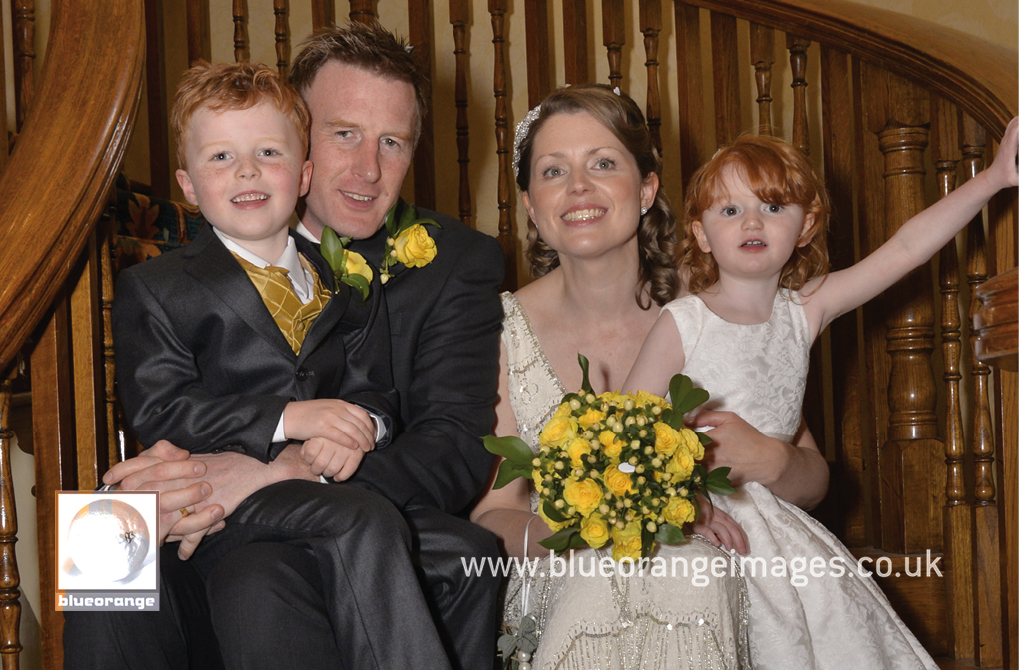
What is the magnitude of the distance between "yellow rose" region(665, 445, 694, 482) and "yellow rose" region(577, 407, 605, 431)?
0.44ft

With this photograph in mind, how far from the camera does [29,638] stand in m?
2.62

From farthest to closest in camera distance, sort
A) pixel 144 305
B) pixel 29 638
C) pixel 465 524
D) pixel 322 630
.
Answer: pixel 29 638 → pixel 465 524 → pixel 144 305 → pixel 322 630

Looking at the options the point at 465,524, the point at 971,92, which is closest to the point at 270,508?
the point at 465,524

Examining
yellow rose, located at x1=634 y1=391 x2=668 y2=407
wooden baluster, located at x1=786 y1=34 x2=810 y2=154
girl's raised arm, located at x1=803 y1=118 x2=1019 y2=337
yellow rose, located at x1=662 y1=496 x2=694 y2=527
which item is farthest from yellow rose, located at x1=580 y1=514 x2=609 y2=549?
wooden baluster, located at x1=786 y1=34 x2=810 y2=154

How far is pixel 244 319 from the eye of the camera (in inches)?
63.6

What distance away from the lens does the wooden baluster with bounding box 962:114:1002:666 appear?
1.95 meters

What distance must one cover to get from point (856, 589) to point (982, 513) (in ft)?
1.50

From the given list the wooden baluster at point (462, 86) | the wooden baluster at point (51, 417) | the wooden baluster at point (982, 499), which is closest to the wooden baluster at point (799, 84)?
the wooden baluster at point (982, 499)

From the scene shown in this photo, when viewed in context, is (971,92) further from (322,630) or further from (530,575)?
(322,630)

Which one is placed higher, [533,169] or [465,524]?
[533,169]

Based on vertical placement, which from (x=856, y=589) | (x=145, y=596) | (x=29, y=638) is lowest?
(x=29, y=638)

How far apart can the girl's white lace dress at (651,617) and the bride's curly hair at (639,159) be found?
0.75 metres

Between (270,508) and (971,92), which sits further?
(971,92)

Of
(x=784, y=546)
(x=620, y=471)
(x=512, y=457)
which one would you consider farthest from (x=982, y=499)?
(x=512, y=457)
